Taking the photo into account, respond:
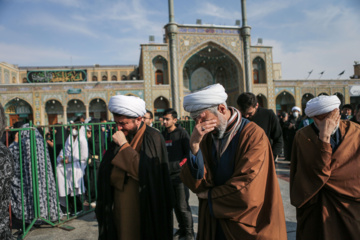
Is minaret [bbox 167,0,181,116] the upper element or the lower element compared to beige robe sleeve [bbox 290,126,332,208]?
upper

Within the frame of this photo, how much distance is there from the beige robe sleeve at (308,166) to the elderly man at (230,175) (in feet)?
1.58

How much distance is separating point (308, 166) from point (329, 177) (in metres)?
0.14

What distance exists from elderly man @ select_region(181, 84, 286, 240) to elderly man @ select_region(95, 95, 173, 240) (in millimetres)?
440

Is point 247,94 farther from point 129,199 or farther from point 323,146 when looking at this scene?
point 129,199

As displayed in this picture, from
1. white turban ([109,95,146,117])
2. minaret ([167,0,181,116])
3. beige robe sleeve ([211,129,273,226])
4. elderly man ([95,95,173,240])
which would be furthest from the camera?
minaret ([167,0,181,116])

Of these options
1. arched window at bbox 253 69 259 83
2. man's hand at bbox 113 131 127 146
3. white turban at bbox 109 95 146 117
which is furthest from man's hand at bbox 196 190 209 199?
arched window at bbox 253 69 259 83

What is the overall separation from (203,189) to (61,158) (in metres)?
2.76

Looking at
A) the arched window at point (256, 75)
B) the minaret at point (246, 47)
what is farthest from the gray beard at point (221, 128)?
the arched window at point (256, 75)

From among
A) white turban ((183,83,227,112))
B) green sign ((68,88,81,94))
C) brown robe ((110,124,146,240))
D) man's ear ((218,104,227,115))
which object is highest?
green sign ((68,88,81,94))

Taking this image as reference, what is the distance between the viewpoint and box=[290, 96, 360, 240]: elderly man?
165 centimetres

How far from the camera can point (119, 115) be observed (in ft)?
6.34

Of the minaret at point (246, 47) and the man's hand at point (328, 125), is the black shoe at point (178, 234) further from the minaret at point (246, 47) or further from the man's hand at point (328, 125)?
the minaret at point (246, 47)

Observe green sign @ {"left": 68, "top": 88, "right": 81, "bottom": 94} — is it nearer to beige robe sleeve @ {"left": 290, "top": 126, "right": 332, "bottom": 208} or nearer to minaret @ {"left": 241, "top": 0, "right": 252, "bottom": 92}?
minaret @ {"left": 241, "top": 0, "right": 252, "bottom": 92}

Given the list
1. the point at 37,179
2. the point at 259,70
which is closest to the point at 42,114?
the point at 259,70
